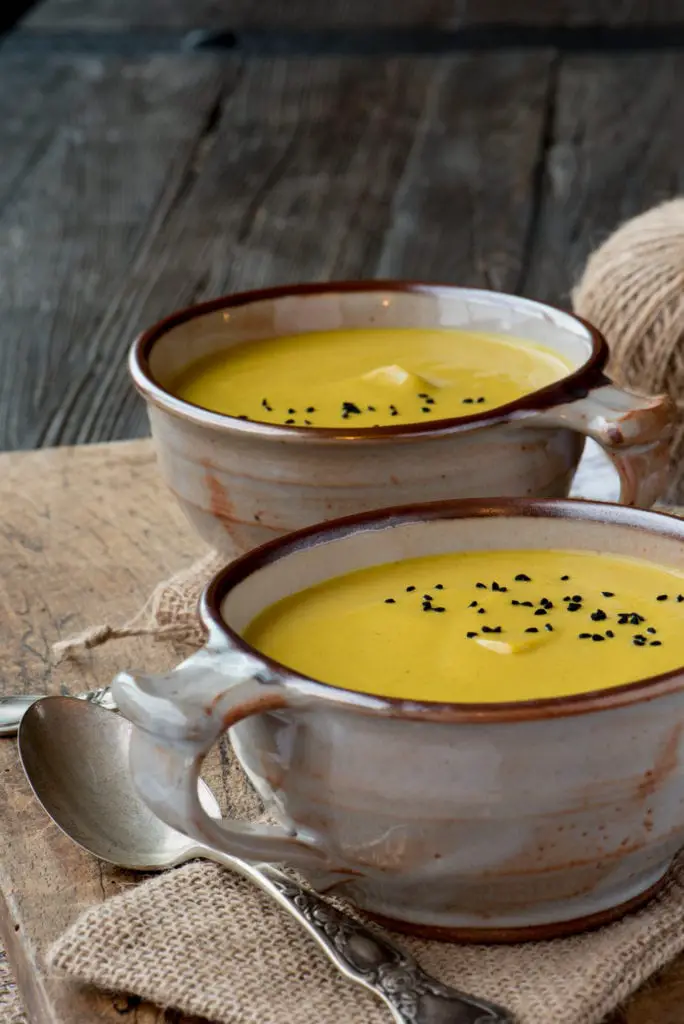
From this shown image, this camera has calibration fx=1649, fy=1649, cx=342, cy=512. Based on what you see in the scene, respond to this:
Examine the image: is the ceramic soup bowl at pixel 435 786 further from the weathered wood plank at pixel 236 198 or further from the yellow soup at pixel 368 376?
the weathered wood plank at pixel 236 198

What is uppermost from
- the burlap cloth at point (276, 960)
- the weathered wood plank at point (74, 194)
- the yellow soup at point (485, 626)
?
the yellow soup at point (485, 626)

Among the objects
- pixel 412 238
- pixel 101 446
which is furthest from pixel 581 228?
pixel 101 446

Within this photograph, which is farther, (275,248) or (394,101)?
(394,101)

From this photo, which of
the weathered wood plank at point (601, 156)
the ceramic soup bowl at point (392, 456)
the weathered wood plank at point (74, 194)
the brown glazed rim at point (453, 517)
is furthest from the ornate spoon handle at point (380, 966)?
the weathered wood plank at point (601, 156)

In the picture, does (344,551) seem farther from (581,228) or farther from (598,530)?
(581,228)

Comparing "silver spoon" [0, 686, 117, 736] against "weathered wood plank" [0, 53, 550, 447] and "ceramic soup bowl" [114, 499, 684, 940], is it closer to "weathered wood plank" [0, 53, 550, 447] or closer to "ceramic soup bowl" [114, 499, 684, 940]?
"ceramic soup bowl" [114, 499, 684, 940]

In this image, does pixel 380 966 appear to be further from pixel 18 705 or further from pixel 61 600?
pixel 61 600

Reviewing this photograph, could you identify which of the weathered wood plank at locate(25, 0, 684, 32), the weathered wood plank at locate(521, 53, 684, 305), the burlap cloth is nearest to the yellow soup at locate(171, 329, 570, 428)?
the burlap cloth
